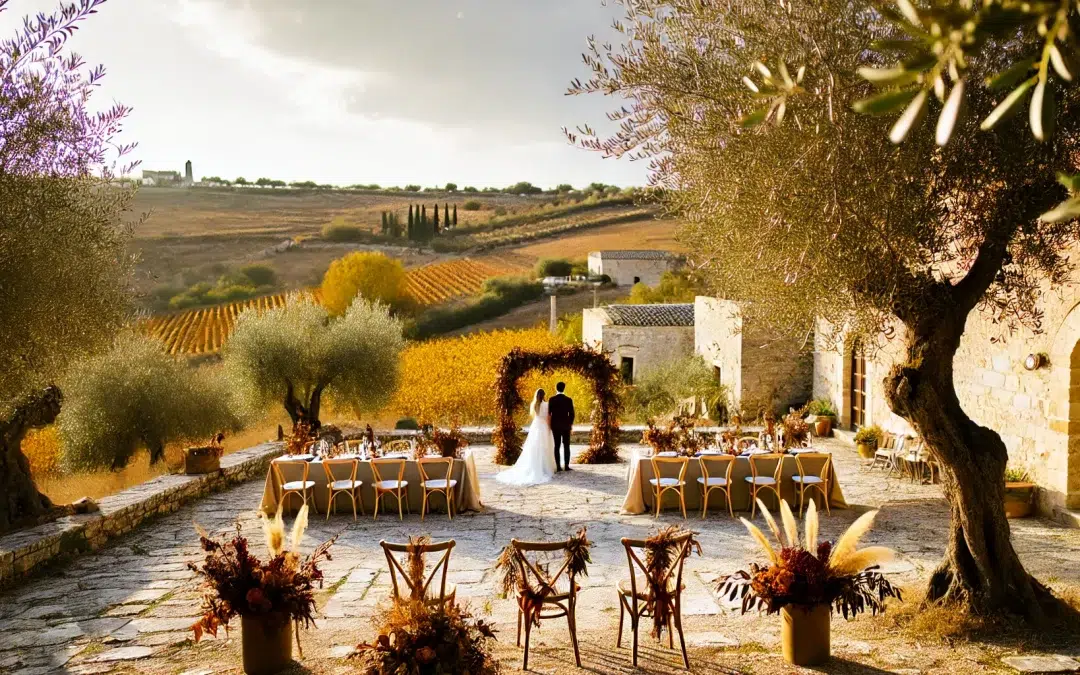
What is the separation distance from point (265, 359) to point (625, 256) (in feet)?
108

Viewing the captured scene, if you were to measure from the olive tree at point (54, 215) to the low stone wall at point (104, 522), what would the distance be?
22.9 inches

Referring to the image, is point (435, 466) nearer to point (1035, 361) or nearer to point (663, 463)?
point (663, 463)

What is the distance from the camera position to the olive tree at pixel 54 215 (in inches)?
240

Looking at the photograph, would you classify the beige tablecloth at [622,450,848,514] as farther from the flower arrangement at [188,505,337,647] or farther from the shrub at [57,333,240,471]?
the shrub at [57,333,240,471]

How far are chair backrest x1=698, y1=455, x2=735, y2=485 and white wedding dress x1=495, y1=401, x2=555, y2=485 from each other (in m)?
3.23

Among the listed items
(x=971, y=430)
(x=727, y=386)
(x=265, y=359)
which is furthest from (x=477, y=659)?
(x=727, y=386)

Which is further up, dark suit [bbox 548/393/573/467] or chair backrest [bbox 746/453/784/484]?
dark suit [bbox 548/393/573/467]

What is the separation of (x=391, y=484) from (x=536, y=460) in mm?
3167

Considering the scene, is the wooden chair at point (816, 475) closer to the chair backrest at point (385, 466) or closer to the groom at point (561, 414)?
the groom at point (561, 414)

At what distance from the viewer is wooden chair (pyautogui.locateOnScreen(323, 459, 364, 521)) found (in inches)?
374

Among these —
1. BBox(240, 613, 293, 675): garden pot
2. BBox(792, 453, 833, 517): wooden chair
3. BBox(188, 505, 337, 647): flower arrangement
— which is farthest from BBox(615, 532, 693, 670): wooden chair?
BBox(792, 453, 833, 517): wooden chair

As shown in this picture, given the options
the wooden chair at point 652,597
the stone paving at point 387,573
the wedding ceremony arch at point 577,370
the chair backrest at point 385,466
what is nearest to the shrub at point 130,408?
the stone paving at point 387,573

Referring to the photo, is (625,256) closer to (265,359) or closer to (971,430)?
(265,359)

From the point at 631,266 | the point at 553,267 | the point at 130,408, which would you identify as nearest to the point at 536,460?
the point at 130,408
